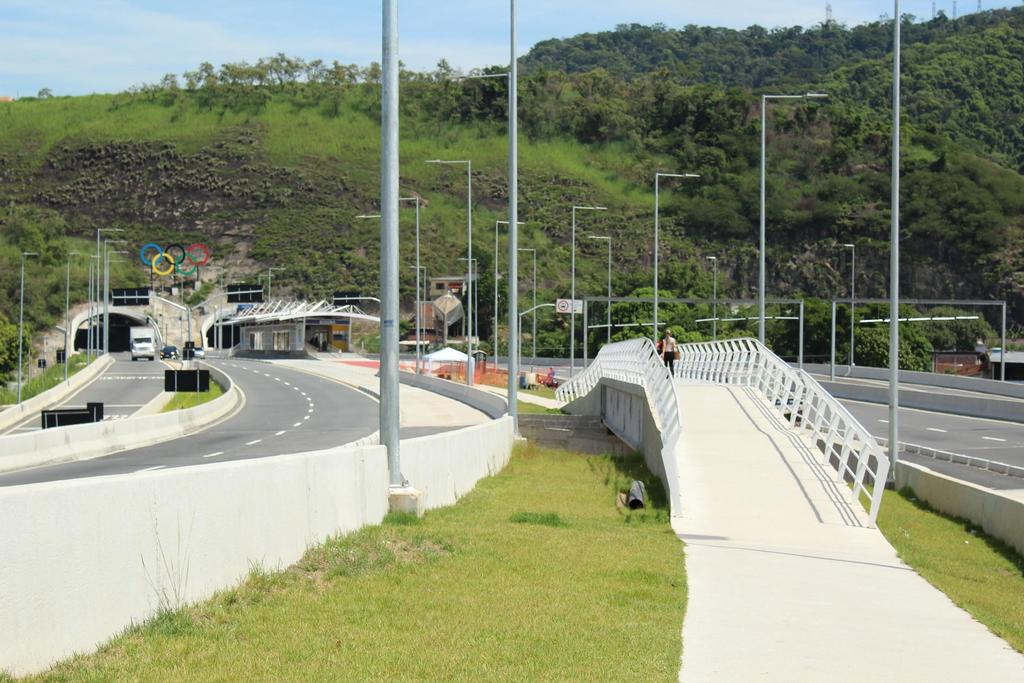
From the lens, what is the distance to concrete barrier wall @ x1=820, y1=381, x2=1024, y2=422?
5531 centimetres

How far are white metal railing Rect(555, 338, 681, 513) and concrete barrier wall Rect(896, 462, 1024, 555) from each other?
15.5ft

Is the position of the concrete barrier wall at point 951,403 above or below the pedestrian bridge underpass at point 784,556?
below

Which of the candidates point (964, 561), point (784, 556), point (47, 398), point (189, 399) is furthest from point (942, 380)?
point (784, 556)

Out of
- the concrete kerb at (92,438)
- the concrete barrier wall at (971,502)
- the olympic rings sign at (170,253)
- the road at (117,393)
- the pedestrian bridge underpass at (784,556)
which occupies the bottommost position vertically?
the road at (117,393)

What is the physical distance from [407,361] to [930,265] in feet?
200

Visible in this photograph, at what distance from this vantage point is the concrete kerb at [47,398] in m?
55.5

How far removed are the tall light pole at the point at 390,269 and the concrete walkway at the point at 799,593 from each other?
12.0ft

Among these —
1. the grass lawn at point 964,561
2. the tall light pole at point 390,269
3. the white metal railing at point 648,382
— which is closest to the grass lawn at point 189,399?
the white metal railing at point 648,382

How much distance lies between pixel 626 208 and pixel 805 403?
479 ft

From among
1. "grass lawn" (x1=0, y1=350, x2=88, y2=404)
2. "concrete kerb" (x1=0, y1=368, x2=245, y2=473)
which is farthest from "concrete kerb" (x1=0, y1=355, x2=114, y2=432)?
"concrete kerb" (x1=0, y1=368, x2=245, y2=473)

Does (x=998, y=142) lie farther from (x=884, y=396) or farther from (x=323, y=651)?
(x=323, y=651)

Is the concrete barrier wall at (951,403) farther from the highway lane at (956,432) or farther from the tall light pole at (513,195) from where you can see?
the tall light pole at (513,195)

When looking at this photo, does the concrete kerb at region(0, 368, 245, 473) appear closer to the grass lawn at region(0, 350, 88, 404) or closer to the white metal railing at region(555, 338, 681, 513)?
the white metal railing at region(555, 338, 681, 513)

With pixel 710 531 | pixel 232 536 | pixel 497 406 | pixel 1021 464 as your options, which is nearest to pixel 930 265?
pixel 497 406
